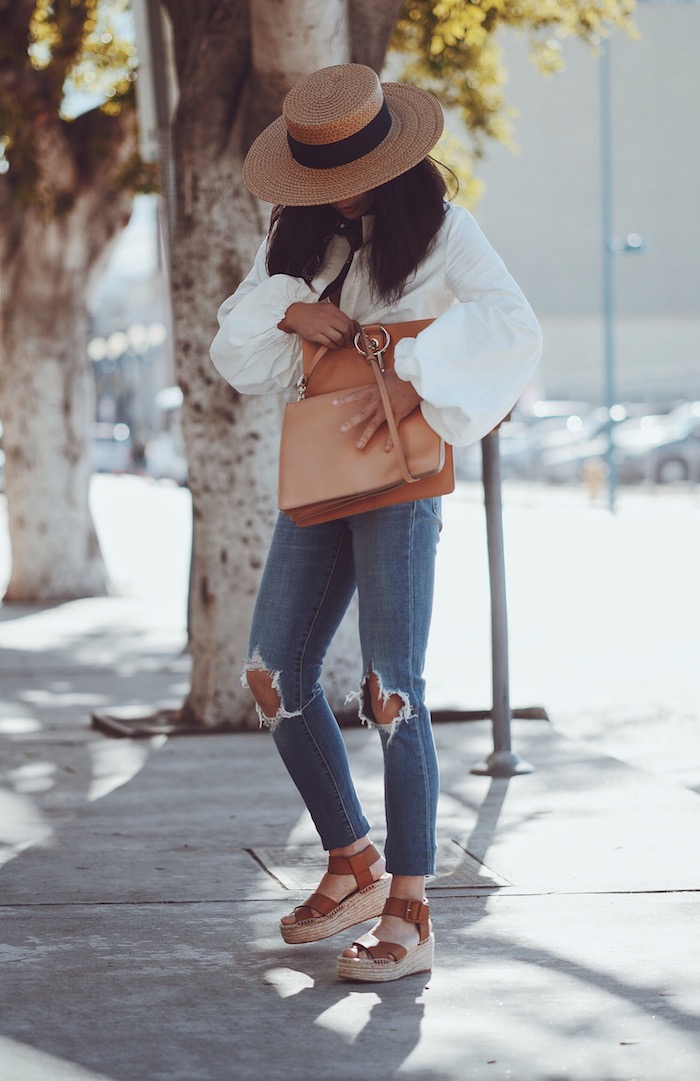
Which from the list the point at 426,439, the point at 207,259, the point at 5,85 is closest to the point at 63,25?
the point at 5,85

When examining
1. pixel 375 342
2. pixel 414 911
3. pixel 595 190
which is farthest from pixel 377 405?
pixel 595 190

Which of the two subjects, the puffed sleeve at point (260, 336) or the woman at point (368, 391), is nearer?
the woman at point (368, 391)

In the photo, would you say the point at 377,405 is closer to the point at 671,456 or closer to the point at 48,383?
the point at 48,383

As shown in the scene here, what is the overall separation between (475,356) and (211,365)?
3724 mm

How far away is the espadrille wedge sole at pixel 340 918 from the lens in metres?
3.90

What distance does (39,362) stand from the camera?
559 inches

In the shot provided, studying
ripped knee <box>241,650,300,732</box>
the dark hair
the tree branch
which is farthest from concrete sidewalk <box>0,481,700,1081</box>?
the tree branch

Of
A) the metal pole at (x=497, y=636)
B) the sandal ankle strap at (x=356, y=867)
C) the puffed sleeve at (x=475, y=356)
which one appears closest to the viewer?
the puffed sleeve at (x=475, y=356)

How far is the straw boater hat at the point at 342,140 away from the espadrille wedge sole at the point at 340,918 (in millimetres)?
1623

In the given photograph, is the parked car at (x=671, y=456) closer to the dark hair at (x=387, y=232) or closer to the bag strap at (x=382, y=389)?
the dark hair at (x=387, y=232)

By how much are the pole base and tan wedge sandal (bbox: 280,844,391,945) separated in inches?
82.9

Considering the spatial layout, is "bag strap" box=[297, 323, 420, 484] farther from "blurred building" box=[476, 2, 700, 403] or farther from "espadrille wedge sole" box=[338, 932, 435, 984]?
"blurred building" box=[476, 2, 700, 403]

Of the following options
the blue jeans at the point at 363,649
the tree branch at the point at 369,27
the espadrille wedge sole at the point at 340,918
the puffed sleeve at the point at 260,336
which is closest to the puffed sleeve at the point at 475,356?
the blue jeans at the point at 363,649

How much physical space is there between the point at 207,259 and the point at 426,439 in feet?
12.2
